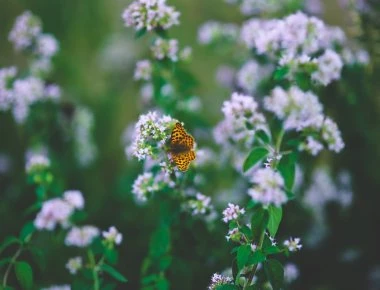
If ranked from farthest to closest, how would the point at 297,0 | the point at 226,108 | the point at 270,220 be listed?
the point at 297,0 → the point at 226,108 → the point at 270,220

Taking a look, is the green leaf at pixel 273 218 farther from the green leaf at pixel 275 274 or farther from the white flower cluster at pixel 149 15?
the white flower cluster at pixel 149 15

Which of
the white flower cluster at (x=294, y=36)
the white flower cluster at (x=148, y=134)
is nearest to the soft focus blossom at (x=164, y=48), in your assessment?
the white flower cluster at (x=294, y=36)

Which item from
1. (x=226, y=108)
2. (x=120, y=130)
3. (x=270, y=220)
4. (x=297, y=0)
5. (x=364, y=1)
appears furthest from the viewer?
(x=120, y=130)

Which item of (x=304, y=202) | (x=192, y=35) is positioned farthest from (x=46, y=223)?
(x=192, y=35)

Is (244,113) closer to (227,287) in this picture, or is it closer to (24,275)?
(227,287)

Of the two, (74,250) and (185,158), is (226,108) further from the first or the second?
(74,250)

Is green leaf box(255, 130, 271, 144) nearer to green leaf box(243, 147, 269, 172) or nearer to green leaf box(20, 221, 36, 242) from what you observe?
green leaf box(243, 147, 269, 172)
